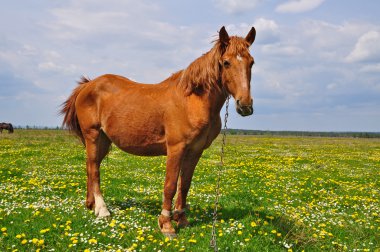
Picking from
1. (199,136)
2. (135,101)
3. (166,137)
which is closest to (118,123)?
(135,101)

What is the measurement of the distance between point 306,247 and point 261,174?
958 cm

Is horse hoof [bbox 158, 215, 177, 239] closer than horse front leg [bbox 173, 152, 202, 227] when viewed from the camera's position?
Yes

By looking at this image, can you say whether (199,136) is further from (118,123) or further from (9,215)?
(9,215)

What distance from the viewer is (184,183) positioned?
732 centimetres

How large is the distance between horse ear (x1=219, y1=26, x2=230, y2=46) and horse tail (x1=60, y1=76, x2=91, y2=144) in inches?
184

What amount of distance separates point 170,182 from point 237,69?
8.92 ft

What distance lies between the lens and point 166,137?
676 cm

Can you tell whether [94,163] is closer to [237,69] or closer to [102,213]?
[102,213]

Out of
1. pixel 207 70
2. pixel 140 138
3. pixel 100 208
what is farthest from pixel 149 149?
pixel 207 70

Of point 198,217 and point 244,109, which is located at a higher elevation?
point 244,109

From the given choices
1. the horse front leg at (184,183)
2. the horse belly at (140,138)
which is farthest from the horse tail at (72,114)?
the horse front leg at (184,183)

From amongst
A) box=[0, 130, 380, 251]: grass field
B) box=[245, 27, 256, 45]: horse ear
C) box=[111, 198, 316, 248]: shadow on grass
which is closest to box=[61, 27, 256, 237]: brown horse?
box=[245, 27, 256, 45]: horse ear

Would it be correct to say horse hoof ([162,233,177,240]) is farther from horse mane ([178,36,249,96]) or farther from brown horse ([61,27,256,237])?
horse mane ([178,36,249,96])

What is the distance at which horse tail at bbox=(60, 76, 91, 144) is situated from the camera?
8938 millimetres
